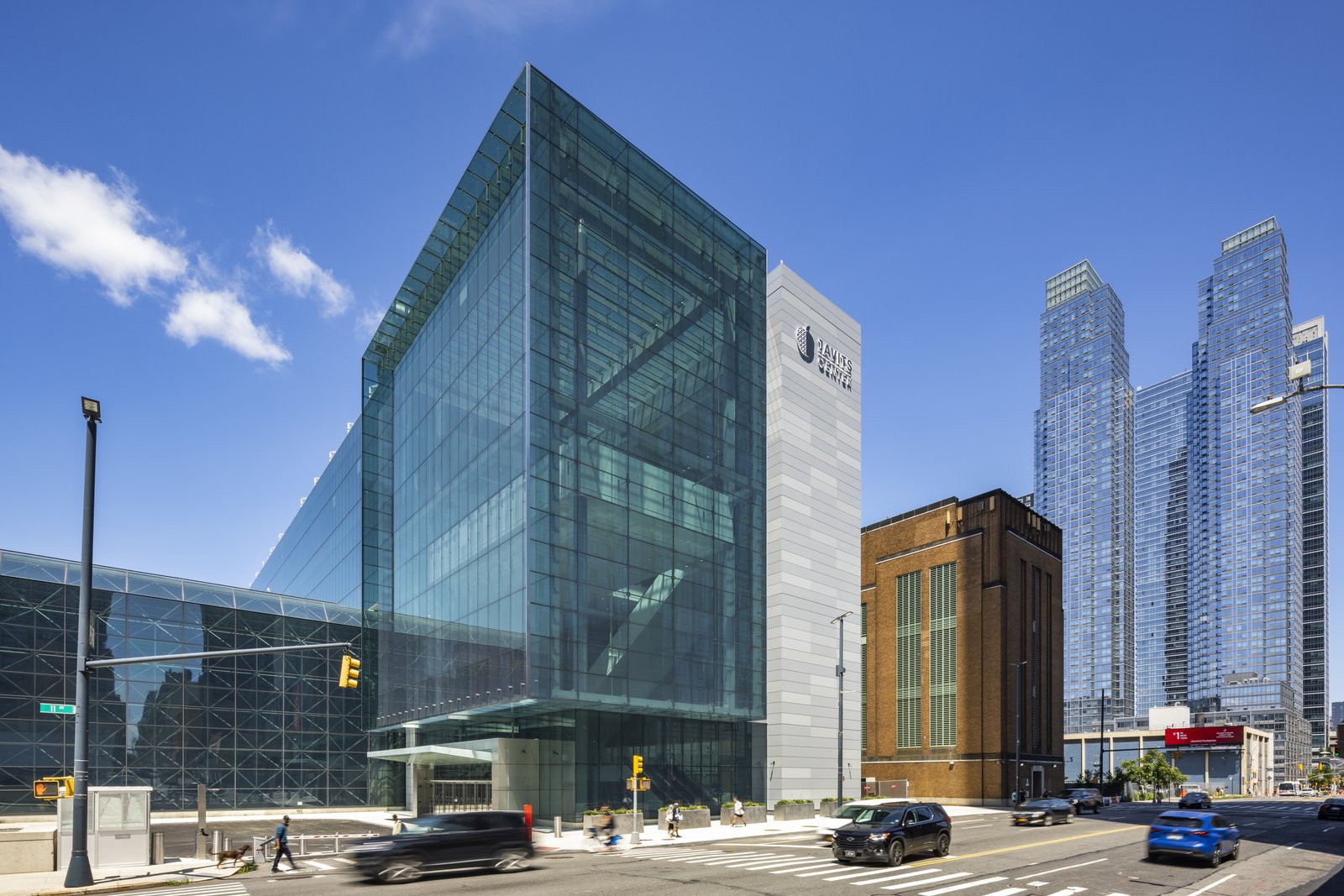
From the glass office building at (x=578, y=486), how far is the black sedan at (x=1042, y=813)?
50.9ft

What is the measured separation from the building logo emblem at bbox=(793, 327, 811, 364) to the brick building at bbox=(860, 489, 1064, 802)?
23.8 meters

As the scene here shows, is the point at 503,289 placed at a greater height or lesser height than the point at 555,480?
greater

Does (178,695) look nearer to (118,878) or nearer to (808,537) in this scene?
(118,878)

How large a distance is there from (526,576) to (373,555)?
3121cm

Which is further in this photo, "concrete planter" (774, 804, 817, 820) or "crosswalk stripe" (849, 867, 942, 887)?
"concrete planter" (774, 804, 817, 820)

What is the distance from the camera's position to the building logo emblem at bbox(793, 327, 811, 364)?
198ft

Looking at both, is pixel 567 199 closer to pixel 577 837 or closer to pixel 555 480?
pixel 555 480

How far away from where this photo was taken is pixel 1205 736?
139375 millimetres

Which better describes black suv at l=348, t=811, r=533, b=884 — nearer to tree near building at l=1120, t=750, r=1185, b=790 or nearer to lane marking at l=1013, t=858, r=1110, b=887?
lane marking at l=1013, t=858, r=1110, b=887

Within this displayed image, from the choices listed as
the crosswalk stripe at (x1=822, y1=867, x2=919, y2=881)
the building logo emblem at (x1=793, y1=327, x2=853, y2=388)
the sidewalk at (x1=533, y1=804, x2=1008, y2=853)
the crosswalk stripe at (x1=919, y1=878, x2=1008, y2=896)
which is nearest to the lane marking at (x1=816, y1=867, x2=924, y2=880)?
the crosswalk stripe at (x1=822, y1=867, x2=919, y2=881)

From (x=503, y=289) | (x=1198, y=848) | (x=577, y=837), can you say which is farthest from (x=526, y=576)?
(x=1198, y=848)

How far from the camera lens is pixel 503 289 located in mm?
47969

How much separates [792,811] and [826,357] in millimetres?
30720

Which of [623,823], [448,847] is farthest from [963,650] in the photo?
[448,847]
